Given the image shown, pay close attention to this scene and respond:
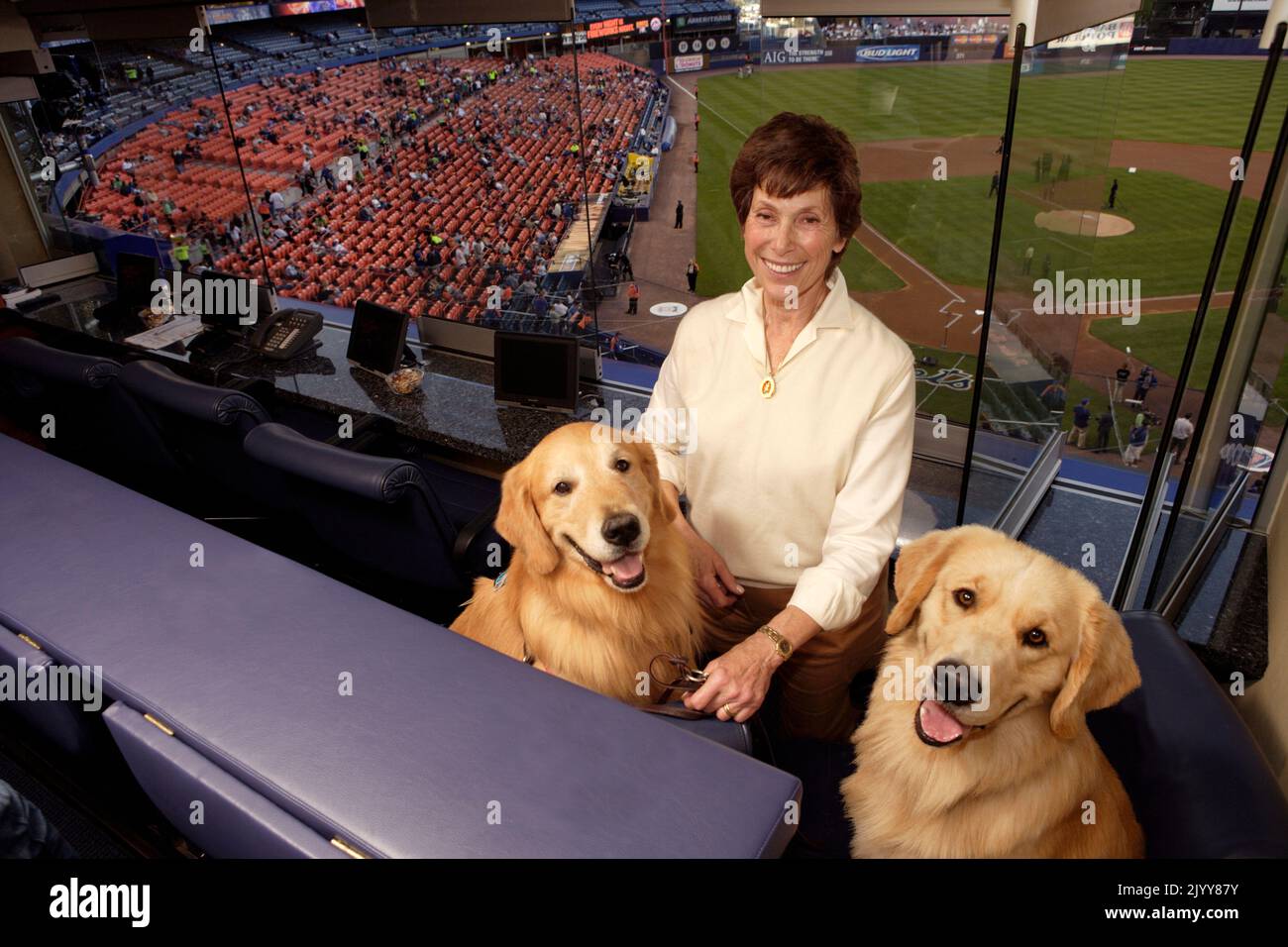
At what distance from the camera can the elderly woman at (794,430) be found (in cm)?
159

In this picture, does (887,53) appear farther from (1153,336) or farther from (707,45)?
(1153,336)

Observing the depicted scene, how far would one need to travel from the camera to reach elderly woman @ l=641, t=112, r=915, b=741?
1591 millimetres

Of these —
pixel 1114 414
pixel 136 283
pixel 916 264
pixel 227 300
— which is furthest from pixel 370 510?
pixel 916 264

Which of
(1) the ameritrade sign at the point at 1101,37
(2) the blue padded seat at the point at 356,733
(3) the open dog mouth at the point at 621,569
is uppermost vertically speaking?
A: (1) the ameritrade sign at the point at 1101,37

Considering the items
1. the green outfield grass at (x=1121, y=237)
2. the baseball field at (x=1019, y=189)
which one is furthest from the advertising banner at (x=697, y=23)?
the green outfield grass at (x=1121, y=237)

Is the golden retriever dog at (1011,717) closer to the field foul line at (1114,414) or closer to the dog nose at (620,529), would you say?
the dog nose at (620,529)

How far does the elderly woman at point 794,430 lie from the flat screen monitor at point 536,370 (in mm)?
1644

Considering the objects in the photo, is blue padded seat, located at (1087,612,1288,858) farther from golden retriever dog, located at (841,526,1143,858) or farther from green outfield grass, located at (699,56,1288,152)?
green outfield grass, located at (699,56,1288,152)

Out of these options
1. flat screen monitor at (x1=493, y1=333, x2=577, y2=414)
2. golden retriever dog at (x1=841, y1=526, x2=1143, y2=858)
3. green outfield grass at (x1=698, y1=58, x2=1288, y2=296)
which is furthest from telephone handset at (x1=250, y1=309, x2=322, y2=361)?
golden retriever dog at (x1=841, y1=526, x2=1143, y2=858)

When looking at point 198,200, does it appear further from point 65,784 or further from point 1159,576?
point 1159,576

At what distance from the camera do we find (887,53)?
625 centimetres

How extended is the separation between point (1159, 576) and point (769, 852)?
237cm

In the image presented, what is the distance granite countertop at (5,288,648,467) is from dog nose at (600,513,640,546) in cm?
157

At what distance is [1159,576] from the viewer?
94.8 inches
